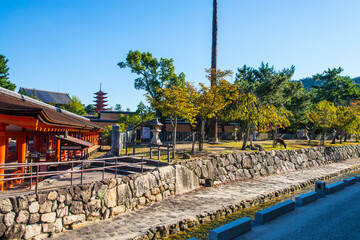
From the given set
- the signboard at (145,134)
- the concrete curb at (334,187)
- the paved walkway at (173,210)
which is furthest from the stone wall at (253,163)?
the signboard at (145,134)

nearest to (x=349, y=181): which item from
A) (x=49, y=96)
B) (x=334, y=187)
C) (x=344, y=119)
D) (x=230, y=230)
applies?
(x=334, y=187)

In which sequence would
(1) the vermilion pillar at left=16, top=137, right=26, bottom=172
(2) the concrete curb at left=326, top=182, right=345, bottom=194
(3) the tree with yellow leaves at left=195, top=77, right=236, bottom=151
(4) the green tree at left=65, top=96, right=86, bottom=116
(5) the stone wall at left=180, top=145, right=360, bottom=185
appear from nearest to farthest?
(2) the concrete curb at left=326, top=182, right=345, bottom=194 → (1) the vermilion pillar at left=16, top=137, right=26, bottom=172 → (5) the stone wall at left=180, top=145, right=360, bottom=185 → (3) the tree with yellow leaves at left=195, top=77, right=236, bottom=151 → (4) the green tree at left=65, top=96, right=86, bottom=116

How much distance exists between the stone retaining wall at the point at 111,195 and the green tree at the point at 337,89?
34.7m

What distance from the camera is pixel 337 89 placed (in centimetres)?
4419

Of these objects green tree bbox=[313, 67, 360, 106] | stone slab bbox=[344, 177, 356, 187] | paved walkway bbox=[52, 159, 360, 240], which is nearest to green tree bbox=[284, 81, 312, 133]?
green tree bbox=[313, 67, 360, 106]

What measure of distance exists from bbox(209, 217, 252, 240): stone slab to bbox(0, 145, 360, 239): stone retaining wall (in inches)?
111

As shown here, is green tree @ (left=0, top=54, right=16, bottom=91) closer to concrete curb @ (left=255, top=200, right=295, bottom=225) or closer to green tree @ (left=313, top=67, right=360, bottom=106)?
concrete curb @ (left=255, top=200, right=295, bottom=225)

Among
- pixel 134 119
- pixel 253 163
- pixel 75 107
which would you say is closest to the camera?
pixel 253 163

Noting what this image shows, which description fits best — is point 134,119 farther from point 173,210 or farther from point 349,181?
point 349,181

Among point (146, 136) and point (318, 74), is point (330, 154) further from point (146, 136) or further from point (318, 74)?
point (318, 74)

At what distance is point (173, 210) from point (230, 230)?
4015 millimetres

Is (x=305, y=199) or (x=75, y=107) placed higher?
(x=75, y=107)

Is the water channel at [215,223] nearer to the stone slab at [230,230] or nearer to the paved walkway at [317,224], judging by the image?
the stone slab at [230,230]

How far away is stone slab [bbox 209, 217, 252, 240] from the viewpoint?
18.0ft
